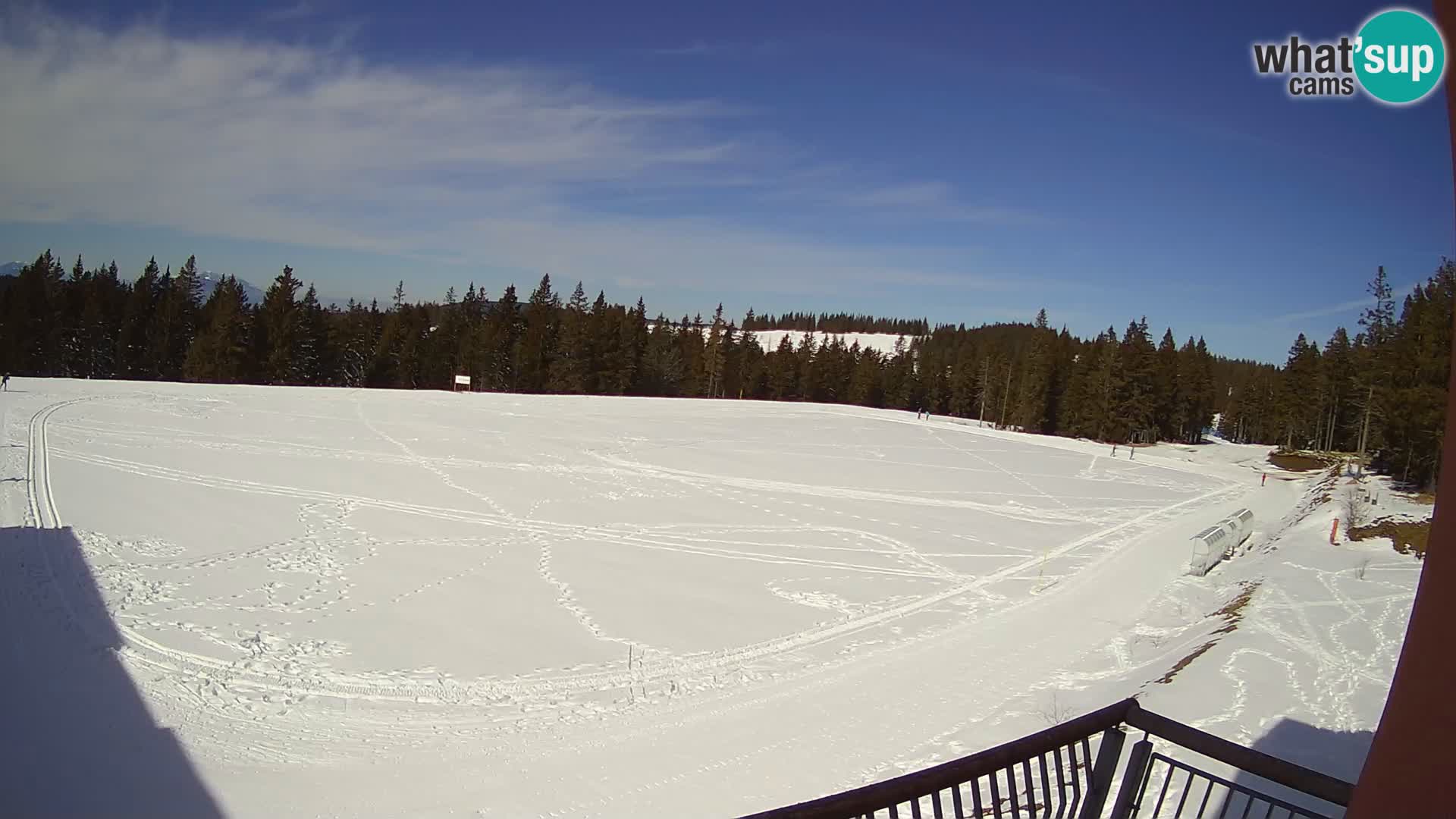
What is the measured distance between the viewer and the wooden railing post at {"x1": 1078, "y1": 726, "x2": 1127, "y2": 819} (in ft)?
11.3

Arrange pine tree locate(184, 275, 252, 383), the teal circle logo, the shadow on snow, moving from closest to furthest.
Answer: the teal circle logo
the shadow on snow
pine tree locate(184, 275, 252, 383)

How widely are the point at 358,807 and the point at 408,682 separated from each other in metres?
3.04

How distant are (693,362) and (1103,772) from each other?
78773 millimetres

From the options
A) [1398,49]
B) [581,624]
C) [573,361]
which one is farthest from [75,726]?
[573,361]

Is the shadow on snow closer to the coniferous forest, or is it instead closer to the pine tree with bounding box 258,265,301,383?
the coniferous forest

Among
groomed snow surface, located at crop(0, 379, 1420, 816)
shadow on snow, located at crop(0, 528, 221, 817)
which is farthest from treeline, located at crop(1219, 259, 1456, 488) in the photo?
shadow on snow, located at crop(0, 528, 221, 817)

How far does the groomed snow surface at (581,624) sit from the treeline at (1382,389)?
7.75 meters

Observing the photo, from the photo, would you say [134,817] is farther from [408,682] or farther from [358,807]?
[408,682]

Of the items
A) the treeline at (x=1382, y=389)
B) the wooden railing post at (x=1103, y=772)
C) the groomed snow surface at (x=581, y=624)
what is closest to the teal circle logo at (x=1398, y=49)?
the wooden railing post at (x=1103, y=772)

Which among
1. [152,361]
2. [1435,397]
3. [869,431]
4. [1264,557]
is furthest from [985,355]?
[152,361]

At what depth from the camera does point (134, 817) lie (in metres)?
6.33

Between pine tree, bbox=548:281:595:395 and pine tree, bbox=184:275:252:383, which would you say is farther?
pine tree, bbox=548:281:595:395

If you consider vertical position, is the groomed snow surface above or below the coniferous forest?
below

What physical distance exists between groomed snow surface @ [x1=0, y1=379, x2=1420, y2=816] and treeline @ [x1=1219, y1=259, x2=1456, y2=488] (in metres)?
7.75
